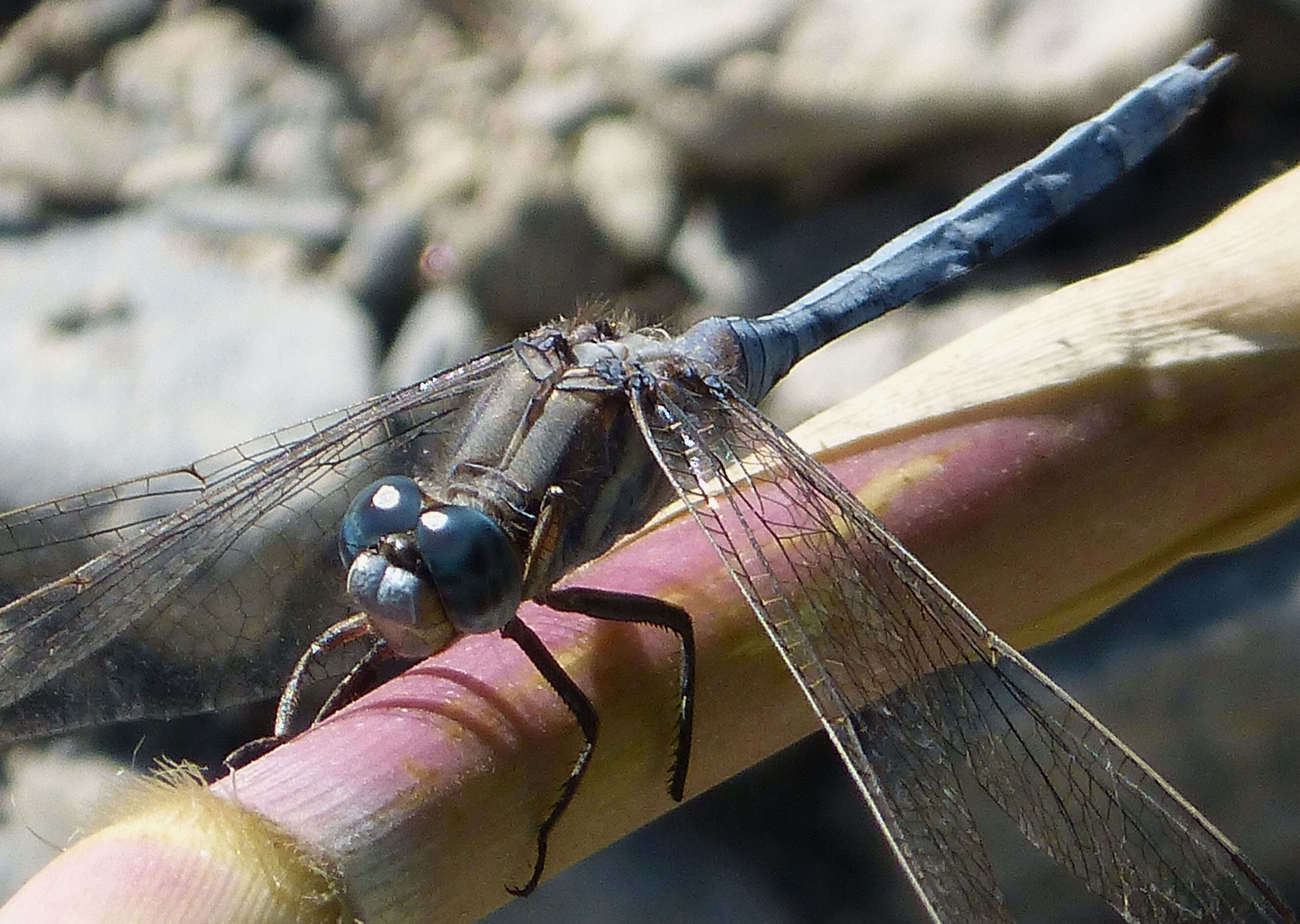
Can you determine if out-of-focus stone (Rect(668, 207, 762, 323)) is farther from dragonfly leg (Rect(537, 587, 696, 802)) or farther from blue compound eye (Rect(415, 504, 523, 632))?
dragonfly leg (Rect(537, 587, 696, 802))

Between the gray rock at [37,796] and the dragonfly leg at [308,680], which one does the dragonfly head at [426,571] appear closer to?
the dragonfly leg at [308,680]

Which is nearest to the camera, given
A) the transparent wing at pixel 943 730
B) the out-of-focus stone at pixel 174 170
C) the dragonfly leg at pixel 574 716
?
the dragonfly leg at pixel 574 716

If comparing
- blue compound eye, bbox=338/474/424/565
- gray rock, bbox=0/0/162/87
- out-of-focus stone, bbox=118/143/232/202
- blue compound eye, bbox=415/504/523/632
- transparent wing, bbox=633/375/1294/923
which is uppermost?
gray rock, bbox=0/0/162/87

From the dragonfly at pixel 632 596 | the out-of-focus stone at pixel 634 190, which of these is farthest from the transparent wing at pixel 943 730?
the out-of-focus stone at pixel 634 190

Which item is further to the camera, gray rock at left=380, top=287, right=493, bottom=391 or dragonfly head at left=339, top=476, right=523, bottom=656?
gray rock at left=380, top=287, right=493, bottom=391

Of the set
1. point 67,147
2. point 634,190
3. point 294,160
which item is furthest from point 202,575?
point 67,147

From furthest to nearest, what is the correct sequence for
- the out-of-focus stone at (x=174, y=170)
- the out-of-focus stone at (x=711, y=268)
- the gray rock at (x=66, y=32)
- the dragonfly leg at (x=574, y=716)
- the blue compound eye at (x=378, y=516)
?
the gray rock at (x=66, y=32) → the out-of-focus stone at (x=174, y=170) → the out-of-focus stone at (x=711, y=268) → the blue compound eye at (x=378, y=516) → the dragonfly leg at (x=574, y=716)

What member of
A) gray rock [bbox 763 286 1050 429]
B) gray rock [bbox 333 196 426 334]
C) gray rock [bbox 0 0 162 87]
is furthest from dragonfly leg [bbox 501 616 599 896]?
gray rock [bbox 0 0 162 87]
